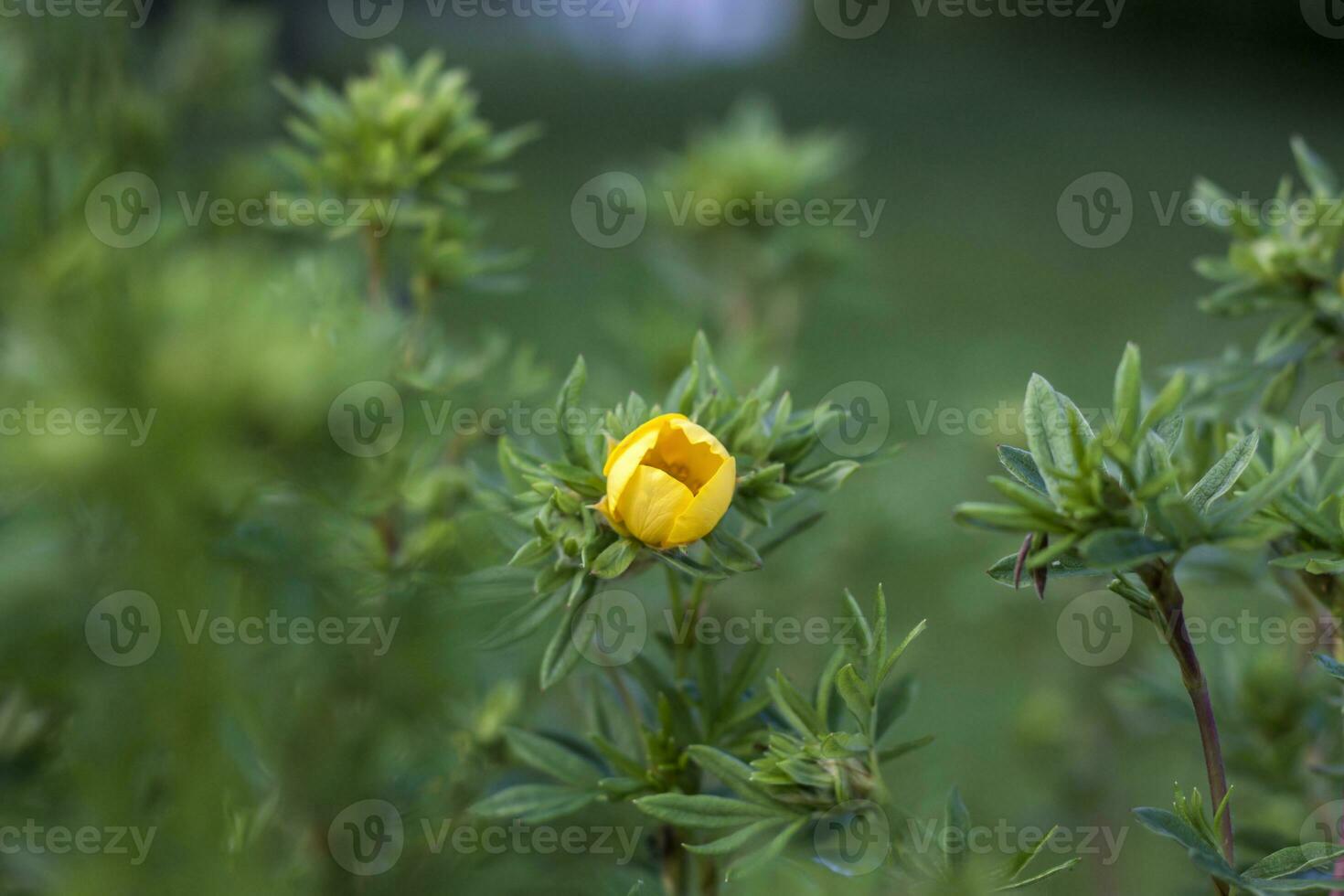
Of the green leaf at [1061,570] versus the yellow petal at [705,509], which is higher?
the yellow petal at [705,509]

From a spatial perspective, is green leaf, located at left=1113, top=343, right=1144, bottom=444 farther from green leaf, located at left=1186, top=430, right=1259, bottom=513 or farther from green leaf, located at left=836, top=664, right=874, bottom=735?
green leaf, located at left=836, top=664, right=874, bottom=735

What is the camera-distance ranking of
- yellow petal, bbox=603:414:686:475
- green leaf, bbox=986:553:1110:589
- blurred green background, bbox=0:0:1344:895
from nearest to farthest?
blurred green background, bbox=0:0:1344:895, green leaf, bbox=986:553:1110:589, yellow petal, bbox=603:414:686:475

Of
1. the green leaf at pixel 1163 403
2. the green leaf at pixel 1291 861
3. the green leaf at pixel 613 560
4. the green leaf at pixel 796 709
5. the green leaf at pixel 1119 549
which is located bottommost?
the green leaf at pixel 1291 861

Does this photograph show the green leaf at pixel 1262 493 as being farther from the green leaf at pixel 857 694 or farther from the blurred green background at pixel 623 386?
the blurred green background at pixel 623 386

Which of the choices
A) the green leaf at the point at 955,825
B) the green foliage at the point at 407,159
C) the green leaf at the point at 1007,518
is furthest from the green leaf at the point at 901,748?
the green foliage at the point at 407,159

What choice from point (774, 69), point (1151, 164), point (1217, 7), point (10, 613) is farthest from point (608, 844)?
point (1217, 7)

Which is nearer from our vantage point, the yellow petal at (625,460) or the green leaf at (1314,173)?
the yellow petal at (625,460)

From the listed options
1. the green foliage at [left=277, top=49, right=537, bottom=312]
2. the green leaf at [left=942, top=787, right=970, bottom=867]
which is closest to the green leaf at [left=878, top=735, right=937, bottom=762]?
the green leaf at [left=942, top=787, right=970, bottom=867]

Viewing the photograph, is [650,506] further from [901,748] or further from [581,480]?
[901,748]
